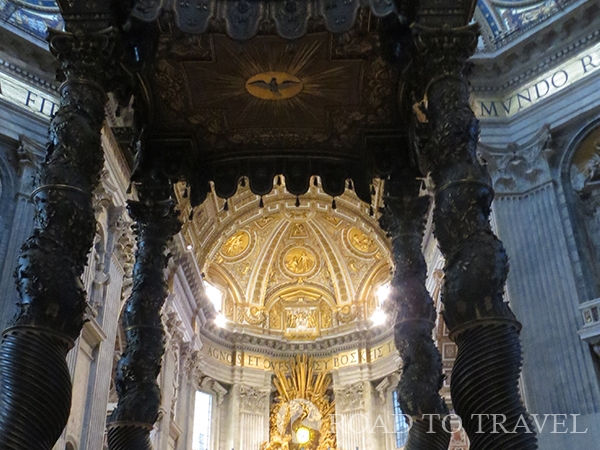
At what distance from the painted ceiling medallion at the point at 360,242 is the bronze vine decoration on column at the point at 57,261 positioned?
17.6 meters

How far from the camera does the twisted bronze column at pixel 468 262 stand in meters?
2.87

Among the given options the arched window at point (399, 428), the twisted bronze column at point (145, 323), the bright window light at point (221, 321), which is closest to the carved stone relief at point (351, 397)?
the arched window at point (399, 428)

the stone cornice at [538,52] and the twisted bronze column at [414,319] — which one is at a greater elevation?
the stone cornice at [538,52]

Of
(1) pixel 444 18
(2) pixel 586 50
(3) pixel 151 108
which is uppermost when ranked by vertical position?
(2) pixel 586 50

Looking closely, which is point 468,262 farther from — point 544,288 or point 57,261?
point 544,288

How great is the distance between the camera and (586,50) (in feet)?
31.4

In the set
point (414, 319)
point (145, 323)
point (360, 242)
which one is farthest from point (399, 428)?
point (145, 323)

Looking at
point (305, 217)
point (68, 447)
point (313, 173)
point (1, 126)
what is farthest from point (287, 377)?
point (313, 173)

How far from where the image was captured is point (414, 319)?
5.13 metres

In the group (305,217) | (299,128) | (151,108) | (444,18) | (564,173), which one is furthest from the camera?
(305,217)

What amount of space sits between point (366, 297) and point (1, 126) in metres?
15.2

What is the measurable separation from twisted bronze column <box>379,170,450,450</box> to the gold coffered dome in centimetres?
1419

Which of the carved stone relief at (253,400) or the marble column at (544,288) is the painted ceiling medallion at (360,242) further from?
the marble column at (544,288)

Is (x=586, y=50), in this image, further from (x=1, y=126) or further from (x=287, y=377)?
(x=287, y=377)
